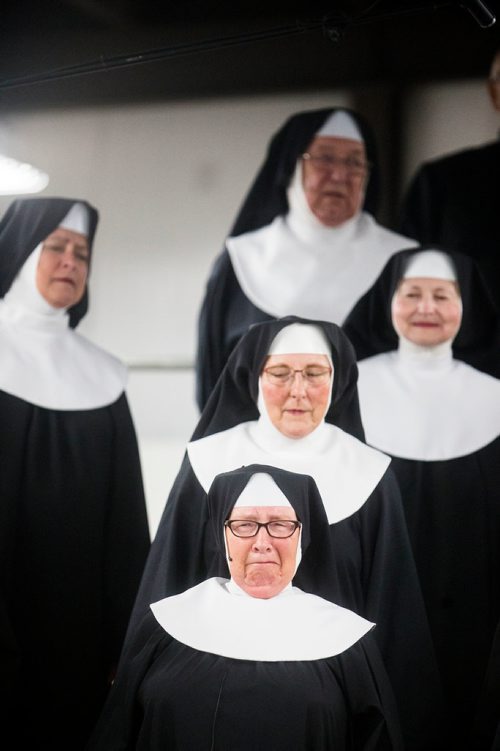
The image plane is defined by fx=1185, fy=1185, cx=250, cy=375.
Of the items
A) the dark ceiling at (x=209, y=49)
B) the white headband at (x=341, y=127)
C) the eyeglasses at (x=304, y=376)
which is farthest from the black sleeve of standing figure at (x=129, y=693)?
the dark ceiling at (x=209, y=49)

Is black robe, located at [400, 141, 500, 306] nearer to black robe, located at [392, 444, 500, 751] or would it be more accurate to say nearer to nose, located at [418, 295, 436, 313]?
nose, located at [418, 295, 436, 313]

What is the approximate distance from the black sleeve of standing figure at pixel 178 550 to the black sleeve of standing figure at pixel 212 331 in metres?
0.45

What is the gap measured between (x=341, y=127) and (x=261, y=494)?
1.29 metres

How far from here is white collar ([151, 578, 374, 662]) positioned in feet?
9.53

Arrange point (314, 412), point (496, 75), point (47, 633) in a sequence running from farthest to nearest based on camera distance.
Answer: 1. point (496, 75)
2. point (47, 633)
3. point (314, 412)

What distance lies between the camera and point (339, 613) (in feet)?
9.77

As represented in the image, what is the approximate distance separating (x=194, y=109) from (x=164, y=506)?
1304 mm

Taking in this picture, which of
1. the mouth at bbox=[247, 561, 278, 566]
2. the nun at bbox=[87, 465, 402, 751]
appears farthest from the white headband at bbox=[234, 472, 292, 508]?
the mouth at bbox=[247, 561, 278, 566]

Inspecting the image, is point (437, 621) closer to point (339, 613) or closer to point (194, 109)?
point (339, 613)

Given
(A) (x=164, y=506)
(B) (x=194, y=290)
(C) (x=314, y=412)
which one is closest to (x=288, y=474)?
(C) (x=314, y=412)

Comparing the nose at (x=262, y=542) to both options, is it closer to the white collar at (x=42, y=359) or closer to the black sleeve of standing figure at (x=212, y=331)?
the black sleeve of standing figure at (x=212, y=331)

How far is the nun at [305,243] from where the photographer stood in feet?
11.8

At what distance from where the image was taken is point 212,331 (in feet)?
12.0

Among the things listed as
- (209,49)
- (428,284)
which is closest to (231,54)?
(209,49)
